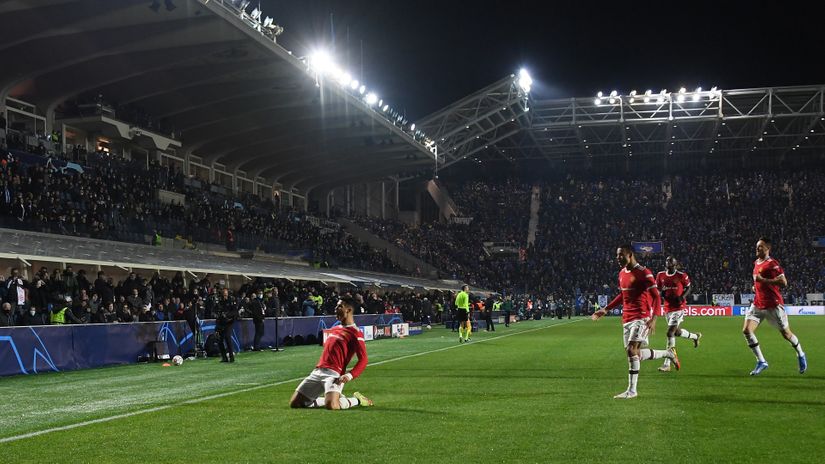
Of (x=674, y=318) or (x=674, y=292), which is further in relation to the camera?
(x=674, y=292)

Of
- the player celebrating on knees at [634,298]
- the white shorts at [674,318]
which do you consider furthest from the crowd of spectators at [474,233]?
the player celebrating on knees at [634,298]

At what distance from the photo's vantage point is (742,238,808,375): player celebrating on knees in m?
13.3

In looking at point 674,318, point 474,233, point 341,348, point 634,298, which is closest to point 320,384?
point 341,348

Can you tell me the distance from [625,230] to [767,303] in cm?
6044

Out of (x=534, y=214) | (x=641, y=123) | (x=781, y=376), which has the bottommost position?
(x=781, y=376)

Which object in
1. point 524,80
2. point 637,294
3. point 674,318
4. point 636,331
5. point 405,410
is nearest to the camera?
point 405,410

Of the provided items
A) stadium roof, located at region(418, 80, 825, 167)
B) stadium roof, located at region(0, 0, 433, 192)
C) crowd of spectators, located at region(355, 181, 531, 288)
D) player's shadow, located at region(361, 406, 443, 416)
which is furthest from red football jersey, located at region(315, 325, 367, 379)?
crowd of spectators, located at region(355, 181, 531, 288)

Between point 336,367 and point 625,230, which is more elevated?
point 625,230

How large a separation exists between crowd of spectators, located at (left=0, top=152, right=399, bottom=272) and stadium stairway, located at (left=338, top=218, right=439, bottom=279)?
766 cm

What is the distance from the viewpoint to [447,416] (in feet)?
30.6

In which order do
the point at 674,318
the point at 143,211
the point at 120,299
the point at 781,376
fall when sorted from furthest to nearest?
the point at 143,211, the point at 120,299, the point at 674,318, the point at 781,376

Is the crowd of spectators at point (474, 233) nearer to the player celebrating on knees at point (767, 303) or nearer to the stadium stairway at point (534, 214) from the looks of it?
the stadium stairway at point (534, 214)

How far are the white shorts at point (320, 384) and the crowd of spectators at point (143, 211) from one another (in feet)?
63.6

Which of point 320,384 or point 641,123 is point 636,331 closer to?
point 320,384
